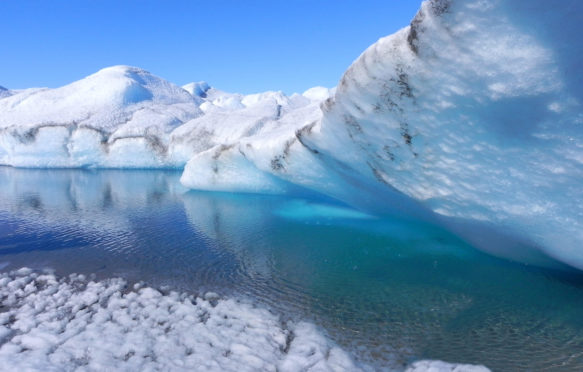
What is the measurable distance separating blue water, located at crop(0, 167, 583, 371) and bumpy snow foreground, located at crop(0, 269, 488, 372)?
0.36 meters

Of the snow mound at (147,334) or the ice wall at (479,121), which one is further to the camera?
the snow mound at (147,334)

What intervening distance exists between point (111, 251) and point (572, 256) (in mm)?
7167

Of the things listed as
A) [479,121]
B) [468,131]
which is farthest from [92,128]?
[479,121]

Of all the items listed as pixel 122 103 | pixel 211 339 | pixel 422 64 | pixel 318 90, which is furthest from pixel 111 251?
pixel 318 90

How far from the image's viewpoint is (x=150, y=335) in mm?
3846

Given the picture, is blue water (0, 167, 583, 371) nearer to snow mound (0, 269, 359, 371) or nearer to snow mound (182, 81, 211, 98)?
snow mound (0, 269, 359, 371)

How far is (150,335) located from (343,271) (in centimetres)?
315

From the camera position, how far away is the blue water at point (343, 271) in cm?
402

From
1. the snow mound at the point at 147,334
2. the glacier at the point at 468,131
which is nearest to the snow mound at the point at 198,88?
the glacier at the point at 468,131

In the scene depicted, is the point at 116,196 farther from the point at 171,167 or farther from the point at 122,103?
the point at 122,103

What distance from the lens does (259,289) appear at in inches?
207

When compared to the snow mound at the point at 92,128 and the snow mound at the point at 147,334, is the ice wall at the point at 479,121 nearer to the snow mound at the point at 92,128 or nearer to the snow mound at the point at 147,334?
the snow mound at the point at 147,334

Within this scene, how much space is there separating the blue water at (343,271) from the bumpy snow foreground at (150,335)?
357mm

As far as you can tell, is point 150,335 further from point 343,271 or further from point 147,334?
point 343,271
